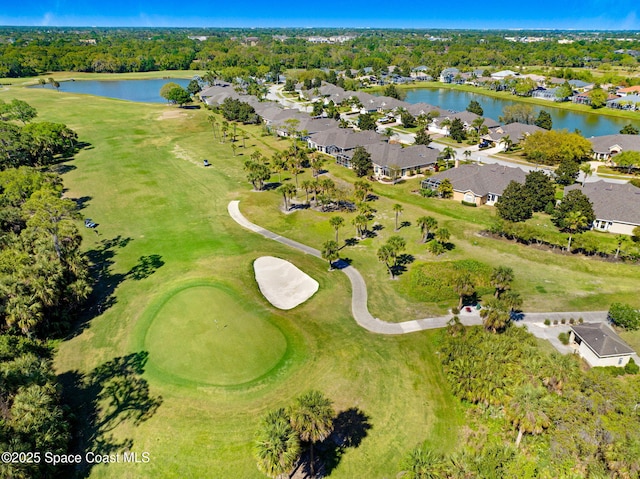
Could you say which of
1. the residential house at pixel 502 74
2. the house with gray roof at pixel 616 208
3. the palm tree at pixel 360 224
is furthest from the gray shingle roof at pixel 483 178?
the residential house at pixel 502 74

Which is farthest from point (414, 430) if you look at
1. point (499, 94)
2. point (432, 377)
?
point (499, 94)

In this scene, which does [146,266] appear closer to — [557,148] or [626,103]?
[557,148]

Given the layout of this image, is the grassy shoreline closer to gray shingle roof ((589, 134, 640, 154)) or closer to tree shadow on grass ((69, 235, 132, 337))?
gray shingle roof ((589, 134, 640, 154))

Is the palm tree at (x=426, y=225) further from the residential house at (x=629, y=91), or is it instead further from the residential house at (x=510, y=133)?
the residential house at (x=629, y=91)

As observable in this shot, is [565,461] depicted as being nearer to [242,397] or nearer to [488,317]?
[488,317]

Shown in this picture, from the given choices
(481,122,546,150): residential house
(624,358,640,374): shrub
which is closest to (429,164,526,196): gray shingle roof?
(481,122,546,150): residential house

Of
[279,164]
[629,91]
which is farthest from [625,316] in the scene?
[629,91]
